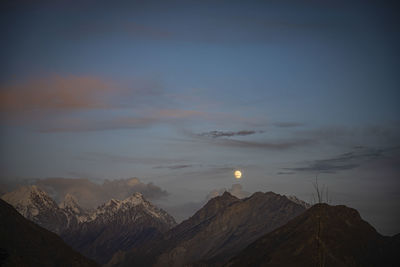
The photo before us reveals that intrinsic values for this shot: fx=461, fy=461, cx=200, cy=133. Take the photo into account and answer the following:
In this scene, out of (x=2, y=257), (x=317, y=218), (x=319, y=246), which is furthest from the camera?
(x=2, y=257)

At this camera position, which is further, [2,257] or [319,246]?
[2,257]

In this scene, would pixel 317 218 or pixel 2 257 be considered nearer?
pixel 317 218

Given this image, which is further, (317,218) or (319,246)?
(317,218)

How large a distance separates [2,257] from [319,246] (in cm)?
8356

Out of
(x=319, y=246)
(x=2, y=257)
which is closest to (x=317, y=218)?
(x=319, y=246)

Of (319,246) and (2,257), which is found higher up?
(319,246)

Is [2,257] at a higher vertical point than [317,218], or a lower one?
lower

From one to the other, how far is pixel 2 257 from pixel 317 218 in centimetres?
8176

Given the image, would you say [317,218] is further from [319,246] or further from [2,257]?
[2,257]

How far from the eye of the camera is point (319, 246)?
3731 centimetres

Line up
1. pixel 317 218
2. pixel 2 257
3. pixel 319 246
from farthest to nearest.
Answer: pixel 2 257 < pixel 317 218 < pixel 319 246

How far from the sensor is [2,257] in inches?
3932

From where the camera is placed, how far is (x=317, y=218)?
40.9 metres
